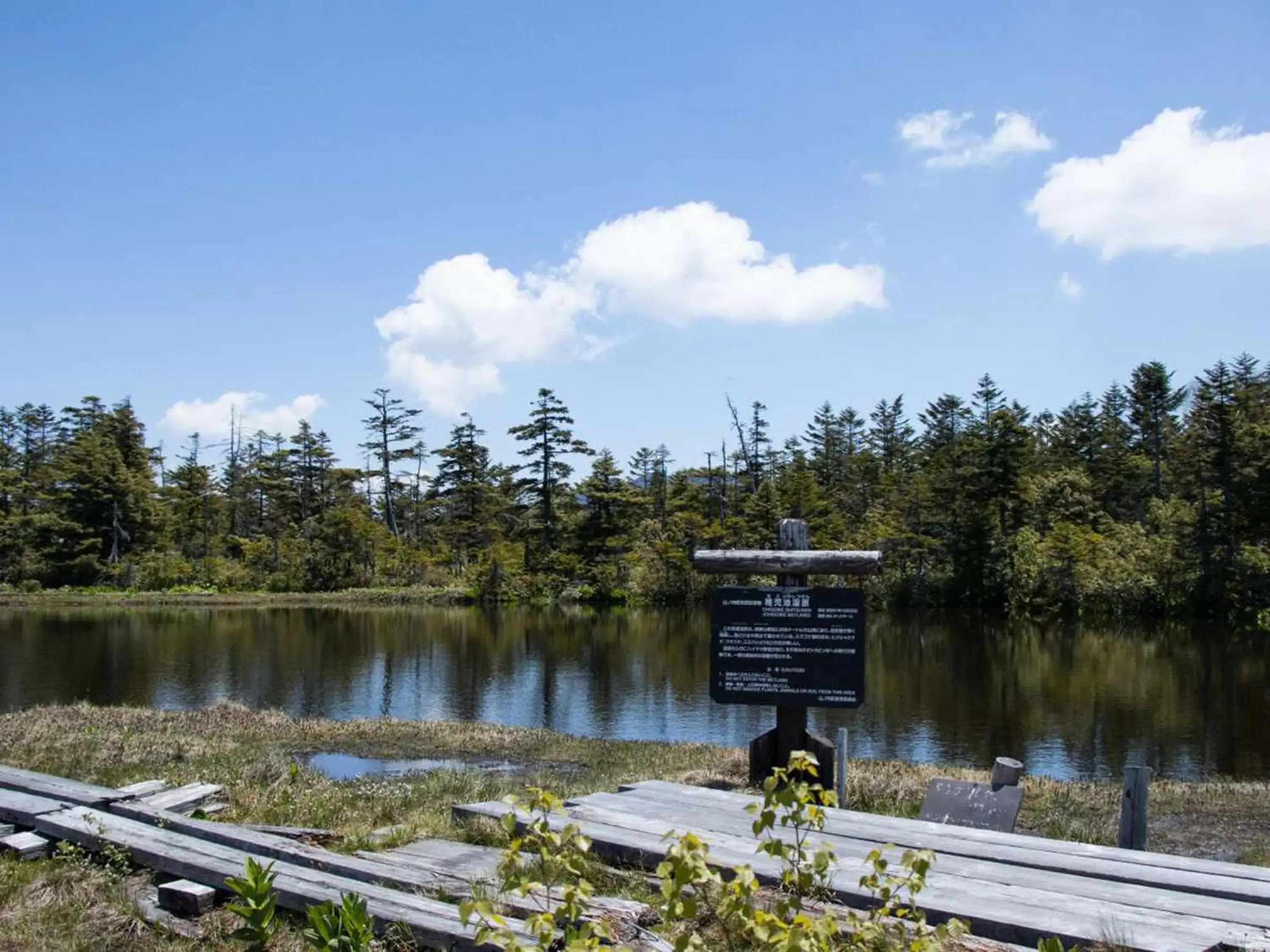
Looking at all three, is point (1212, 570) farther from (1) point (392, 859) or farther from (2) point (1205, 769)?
(1) point (392, 859)

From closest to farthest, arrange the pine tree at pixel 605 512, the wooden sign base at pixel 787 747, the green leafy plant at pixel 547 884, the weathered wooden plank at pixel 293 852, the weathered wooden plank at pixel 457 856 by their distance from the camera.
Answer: the green leafy plant at pixel 547 884 → the weathered wooden plank at pixel 293 852 → the weathered wooden plank at pixel 457 856 → the wooden sign base at pixel 787 747 → the pine tree at pixel 605 512

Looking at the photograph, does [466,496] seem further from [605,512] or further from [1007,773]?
[1007,773]

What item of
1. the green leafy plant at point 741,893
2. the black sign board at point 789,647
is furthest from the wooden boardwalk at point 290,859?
the black sign board at point 789,647

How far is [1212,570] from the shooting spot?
46.6 meters

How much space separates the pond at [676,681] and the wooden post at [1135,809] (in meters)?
9.96

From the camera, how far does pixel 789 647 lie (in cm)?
997

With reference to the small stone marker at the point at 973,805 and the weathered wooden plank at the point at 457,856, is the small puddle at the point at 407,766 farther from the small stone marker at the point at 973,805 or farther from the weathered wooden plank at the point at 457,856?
the weathered wooden plank at the point at 457,856

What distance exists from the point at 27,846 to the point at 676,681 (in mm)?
22266

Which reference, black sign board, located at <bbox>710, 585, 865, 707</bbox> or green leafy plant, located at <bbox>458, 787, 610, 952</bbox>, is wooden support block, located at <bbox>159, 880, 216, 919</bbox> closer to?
green leafy plant, located at <bbox>458, 787, 610, 952</bbox>

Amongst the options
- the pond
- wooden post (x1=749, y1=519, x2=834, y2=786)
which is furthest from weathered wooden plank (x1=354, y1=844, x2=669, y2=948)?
the pond

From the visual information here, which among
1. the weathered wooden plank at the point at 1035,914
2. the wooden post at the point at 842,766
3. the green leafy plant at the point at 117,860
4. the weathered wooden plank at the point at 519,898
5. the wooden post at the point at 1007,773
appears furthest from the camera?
the wooden post at the point at 842,766

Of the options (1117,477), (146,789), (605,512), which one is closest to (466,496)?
(605,512)

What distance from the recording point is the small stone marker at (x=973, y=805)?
7828mm

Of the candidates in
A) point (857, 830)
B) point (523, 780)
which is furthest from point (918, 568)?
point (857, 830)
